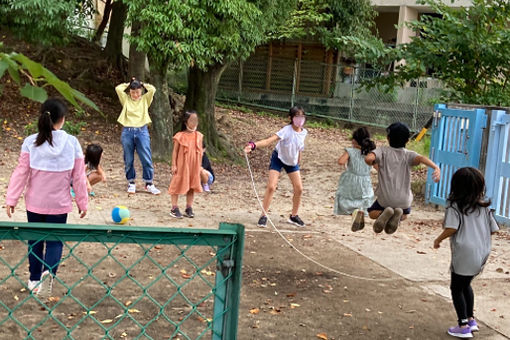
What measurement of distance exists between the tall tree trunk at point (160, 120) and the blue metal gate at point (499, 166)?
234 inches

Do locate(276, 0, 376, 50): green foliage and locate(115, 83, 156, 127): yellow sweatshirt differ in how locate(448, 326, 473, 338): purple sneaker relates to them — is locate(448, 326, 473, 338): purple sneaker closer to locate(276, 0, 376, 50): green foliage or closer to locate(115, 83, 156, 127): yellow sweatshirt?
locate(115, 83, 156, 127): yellow sweatshirt

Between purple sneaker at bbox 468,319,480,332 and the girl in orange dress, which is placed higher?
the girl in orange dress

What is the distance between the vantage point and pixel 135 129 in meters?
11.0

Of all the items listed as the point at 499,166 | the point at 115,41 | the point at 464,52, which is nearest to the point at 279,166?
the point at 499,166

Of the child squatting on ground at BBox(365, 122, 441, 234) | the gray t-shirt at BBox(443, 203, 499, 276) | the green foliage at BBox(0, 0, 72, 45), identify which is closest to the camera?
the gray t-shirt at BBox(443, 203, 499, 276)

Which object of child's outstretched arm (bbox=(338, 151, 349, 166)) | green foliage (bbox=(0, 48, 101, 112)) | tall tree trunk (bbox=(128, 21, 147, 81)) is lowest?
child's outstretched arm (bbox=(338, 151, 349, 166))

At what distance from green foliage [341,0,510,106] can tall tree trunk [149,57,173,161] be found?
3.64m

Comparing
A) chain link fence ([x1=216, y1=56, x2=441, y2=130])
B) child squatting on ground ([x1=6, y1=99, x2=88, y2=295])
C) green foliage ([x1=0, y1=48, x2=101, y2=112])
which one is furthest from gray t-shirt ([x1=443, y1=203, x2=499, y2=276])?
chain link fence ([x1=216, y1=56, x2=441, y2=130])

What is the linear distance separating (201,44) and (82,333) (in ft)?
25.6

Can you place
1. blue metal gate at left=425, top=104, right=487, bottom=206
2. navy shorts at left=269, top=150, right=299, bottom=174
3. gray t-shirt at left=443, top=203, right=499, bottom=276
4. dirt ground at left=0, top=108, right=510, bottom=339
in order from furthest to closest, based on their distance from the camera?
blue metal gate at left=425, top=104, right=487, bottom=206 → navy shorts at left=269, top=150, right=299, bottom=174 → dirt ground at left=0, top=108, right=510, bottom=339 → gray t-shirt at left=443, top=203, right=499, bottom=276

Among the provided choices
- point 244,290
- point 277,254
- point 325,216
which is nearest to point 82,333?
point 244,290

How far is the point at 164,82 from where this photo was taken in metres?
13.8

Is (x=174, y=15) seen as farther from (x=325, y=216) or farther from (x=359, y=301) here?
(x=359, y=301)

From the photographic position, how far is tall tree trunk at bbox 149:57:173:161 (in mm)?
13656
